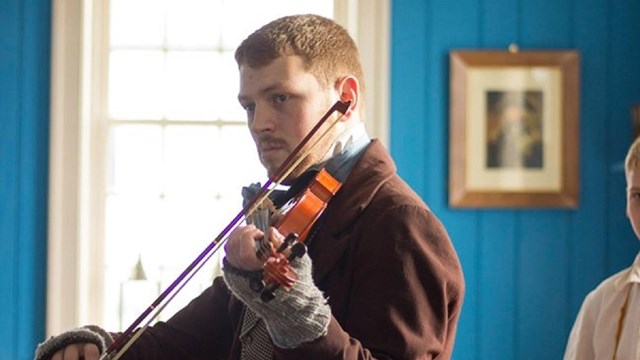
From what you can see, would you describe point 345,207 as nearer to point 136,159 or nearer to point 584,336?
point 584,336

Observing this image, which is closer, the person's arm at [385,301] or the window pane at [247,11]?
the person's arm at [385,301]

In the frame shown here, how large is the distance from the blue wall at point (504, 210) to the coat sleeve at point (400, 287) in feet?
7.87

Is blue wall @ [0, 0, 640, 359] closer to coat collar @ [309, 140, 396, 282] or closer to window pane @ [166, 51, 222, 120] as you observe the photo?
window pane @ [166, 51, 222, 120]

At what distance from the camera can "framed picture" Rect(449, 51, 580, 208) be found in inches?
156

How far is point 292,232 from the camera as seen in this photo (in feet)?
4.91

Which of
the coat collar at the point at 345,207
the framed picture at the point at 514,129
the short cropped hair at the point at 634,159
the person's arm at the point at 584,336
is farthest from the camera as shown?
the framed picture at the point at 514,129

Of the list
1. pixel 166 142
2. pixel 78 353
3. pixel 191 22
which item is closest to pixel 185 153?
pixel 166 142

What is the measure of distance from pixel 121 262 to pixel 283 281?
9.52ft

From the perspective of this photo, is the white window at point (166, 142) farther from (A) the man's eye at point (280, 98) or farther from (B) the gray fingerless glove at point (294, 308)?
(B) the gray fingerless glove at point (294, 308)

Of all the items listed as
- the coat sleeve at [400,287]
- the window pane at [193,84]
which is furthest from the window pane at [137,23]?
the coat sleeve at [400,287]

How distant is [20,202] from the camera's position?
13.2ft

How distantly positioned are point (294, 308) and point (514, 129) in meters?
2.71

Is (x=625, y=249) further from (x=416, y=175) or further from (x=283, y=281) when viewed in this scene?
(x=283, y=281)

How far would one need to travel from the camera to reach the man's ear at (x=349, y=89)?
71.9 inches
